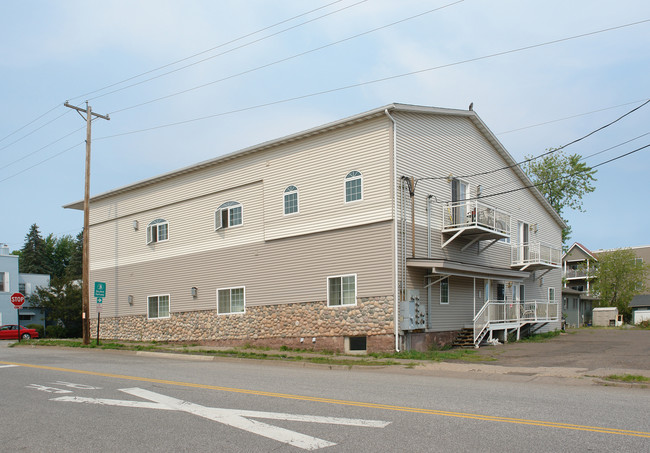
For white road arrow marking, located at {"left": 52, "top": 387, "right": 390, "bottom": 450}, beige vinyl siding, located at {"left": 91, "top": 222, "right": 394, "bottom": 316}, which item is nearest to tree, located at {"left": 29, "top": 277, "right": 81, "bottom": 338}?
beige vinyl siding, located at {"left": 91, "top": 222, "right": 394, "bottom": 316}

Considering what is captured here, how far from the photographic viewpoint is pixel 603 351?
66.9 ft

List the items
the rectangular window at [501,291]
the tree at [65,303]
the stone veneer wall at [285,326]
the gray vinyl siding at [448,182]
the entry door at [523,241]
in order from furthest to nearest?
the tree at [65,303] → the entry door at [523,241] → the rectangular window at [501,291] → the gray vinyl siding at [448,182] → the stone veneer wall at [285,326]

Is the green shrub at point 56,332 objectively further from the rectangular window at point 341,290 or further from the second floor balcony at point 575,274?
the second floor balcony at point 575,274

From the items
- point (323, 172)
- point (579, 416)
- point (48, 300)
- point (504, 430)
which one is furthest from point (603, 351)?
point (48, 300)

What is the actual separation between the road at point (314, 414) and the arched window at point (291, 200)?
10764mm

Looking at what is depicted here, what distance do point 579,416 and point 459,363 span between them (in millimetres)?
8517

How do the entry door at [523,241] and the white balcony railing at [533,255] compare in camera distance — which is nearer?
the white balcony railing at [533,255]

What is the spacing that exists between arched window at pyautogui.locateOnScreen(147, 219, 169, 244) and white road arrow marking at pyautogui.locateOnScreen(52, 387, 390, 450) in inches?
768

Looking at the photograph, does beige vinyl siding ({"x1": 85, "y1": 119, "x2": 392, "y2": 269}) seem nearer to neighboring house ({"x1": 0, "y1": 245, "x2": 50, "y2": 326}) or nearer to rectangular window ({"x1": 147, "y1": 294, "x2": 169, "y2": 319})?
rectangular window ({"x1": 147, "y1": 294, "x2": 169, "y2": 319})

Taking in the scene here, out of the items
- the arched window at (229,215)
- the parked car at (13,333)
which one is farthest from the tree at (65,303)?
the arched window at (229,215)

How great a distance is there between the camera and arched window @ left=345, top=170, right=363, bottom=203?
70.1 ft

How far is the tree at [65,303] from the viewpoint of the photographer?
45.1m

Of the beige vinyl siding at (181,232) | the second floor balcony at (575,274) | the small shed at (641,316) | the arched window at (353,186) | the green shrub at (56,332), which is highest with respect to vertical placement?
the arched window at (353,186)

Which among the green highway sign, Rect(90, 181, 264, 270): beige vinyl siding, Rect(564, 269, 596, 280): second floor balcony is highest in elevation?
Rect(90, 181, 264, 270): beige vinyl siding
